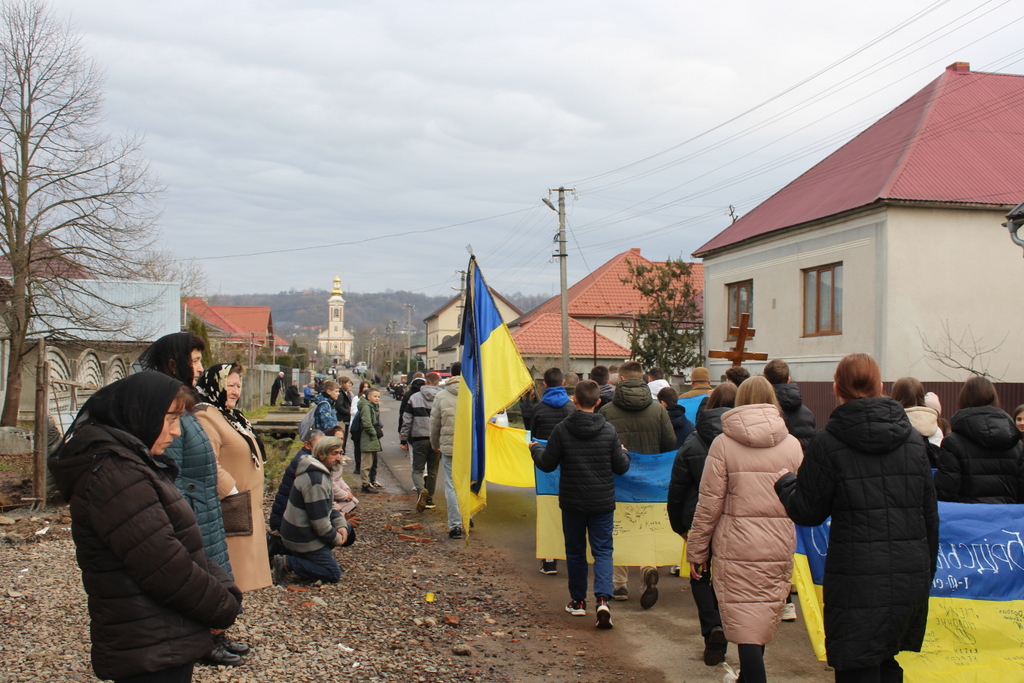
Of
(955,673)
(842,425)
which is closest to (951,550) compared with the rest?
(955,673)

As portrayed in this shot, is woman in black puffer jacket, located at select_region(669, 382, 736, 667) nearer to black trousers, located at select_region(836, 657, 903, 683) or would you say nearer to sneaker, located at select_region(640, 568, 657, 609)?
sneaker, located at select_region(640, 568, 657, 609)

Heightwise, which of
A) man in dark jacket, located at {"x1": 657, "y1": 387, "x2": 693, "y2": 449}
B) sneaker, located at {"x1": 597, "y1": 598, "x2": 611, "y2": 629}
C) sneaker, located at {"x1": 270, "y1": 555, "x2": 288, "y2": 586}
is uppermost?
man in dark jacket, located at {"x1": 657, "y1": 387, "x2": 693, "y2": 449}

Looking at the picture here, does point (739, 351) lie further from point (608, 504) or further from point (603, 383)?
point (608, 504)

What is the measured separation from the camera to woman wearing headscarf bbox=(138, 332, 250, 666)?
4.16m

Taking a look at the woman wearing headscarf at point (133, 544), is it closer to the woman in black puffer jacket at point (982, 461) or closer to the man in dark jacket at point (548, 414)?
the woman in black puffer jacket at point (982, 461)

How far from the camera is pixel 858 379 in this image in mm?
3832

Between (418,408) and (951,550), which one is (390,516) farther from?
(951,550)

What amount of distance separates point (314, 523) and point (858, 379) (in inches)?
180

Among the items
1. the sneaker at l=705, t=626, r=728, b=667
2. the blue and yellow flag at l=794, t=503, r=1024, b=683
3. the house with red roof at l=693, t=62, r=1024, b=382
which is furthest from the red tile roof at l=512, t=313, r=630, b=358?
the blue and yellow flag at l=794, t=503, r=1024, b=683

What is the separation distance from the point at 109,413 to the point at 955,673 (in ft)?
15.0

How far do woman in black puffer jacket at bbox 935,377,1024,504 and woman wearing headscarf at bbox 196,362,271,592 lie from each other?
4285 mm

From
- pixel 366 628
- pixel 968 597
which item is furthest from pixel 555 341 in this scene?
pixel 968 597

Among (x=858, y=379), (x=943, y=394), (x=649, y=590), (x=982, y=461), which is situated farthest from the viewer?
(x=943, y=394)

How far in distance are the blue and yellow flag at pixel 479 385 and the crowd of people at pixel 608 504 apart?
0.73 meters
